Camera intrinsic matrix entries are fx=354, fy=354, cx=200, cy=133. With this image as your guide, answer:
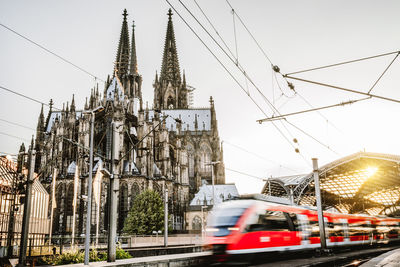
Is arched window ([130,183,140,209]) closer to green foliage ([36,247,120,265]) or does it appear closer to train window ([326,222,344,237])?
train window ([326,222,344,237])

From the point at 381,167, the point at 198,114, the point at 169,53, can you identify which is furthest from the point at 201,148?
the point at 381,167

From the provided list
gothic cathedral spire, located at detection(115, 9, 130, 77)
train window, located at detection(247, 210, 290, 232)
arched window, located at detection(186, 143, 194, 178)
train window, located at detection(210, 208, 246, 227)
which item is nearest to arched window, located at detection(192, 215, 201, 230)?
arched window, located at detection(186, 143, 194, 178)

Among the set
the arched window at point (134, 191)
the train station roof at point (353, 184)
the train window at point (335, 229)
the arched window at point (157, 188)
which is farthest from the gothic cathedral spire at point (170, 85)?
the train window at point (335, 229)

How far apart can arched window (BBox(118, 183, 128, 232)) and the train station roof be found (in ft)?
67.5

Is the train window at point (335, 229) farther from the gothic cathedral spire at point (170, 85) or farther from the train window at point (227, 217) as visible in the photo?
the gothic cathedral spire at point (170, 85)

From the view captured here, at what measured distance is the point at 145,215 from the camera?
49750 mm

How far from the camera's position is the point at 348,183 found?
174ft

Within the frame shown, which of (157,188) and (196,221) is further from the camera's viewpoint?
(196,221)

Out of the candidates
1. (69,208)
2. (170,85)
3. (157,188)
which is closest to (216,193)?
(157,188)

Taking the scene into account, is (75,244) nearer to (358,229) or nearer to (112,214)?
(112,214)

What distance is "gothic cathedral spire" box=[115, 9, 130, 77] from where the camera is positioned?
257 ft

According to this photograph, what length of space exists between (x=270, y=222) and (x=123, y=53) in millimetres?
72624

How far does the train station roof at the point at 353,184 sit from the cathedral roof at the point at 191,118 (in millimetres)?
31072

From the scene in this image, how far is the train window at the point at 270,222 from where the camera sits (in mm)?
14422
